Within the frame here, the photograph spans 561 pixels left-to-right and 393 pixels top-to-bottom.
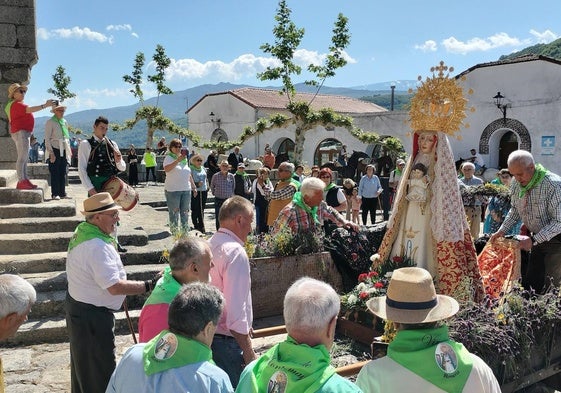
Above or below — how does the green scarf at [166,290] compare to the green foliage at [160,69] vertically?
below

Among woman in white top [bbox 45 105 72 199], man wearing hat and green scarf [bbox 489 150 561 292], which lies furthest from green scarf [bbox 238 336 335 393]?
woman in white top [bbox 45 105 72 199]

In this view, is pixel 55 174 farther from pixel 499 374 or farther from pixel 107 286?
pixel 499 374

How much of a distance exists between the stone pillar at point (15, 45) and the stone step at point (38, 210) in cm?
282

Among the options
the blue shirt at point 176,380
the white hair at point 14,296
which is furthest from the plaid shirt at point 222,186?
the blue shirt at point 176,380

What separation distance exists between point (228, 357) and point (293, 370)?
1329mm

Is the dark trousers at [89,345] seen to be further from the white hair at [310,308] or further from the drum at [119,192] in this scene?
the drum at [119,192]

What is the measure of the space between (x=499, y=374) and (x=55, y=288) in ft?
16.5

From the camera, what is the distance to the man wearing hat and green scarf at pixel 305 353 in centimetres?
199

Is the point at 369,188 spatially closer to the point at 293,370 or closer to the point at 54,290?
the point at 54,290

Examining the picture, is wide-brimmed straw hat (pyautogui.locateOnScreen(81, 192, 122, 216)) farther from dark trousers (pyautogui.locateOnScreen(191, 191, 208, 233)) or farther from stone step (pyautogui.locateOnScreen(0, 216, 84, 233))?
dark trousers (pyautogui.locateOnScreen(191, 191, 208, 233))

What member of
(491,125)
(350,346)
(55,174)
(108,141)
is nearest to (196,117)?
(491,125)

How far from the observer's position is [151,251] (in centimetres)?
725

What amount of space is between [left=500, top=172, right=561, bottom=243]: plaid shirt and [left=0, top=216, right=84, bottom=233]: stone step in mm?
5889

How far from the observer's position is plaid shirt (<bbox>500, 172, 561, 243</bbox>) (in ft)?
16.8
